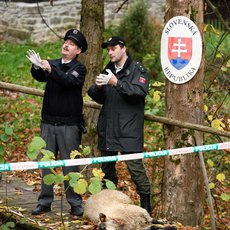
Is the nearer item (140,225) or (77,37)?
(140,225)

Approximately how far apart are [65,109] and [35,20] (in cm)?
1329

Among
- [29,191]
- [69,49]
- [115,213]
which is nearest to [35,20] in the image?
[29,191]

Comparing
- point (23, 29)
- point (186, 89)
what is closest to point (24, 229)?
point (186, 89)

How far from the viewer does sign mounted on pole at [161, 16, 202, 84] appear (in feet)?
23.8

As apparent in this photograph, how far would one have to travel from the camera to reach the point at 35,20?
20.3 meters

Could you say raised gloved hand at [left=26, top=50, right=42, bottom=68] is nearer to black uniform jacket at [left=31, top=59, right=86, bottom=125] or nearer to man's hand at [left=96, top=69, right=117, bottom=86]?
black uniform jacket at [left=31, top=59, right=86, bottom=125]

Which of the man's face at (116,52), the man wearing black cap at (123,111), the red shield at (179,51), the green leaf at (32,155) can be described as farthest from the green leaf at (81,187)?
the red shield at (179,51)

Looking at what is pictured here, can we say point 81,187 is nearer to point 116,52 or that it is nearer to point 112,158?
point 112,158

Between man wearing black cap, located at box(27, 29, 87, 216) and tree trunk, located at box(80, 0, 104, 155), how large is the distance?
6.17 feet

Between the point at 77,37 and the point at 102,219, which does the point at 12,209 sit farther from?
the point at 77,37

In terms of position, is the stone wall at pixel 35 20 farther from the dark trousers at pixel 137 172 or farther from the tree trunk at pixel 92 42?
the dark trousers at pixel 137 172

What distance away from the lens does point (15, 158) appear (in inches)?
465

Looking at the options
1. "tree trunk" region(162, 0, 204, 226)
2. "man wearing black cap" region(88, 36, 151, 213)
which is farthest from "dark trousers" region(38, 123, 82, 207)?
"tree trunk" region(162, 0, 204, 226)

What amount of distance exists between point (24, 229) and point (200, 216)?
5.96 ft
